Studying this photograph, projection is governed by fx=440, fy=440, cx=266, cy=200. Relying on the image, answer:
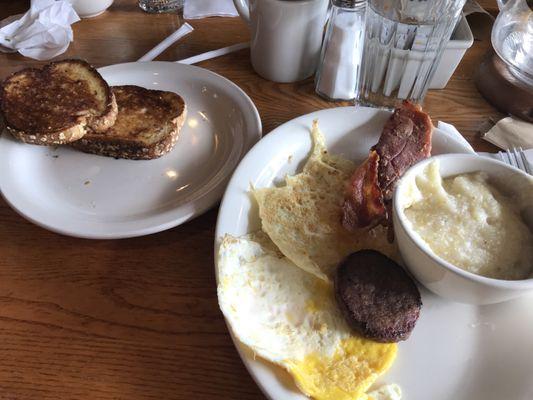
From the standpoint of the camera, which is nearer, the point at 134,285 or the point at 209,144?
the point at 134,285

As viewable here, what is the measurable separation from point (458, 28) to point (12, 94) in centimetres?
109

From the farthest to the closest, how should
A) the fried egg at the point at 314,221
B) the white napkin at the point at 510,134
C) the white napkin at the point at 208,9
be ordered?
1. the white napkin at the point at 208,9
2. the white napkin at the point at 510,134
3. the fried egg at the point at 314,221

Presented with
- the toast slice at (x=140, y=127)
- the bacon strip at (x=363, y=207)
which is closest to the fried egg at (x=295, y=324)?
the bacon strip at (x=363, y=207)

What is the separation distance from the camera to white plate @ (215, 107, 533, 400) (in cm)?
61

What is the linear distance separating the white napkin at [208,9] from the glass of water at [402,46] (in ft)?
1.79

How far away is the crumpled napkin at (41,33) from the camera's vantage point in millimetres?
1258

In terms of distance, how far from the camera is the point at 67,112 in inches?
38.8

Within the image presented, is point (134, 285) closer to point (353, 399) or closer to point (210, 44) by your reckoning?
Result: point (353, 399)

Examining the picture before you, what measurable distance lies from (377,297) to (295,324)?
0.43 ft

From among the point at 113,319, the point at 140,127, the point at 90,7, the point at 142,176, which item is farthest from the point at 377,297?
the point at 90,7

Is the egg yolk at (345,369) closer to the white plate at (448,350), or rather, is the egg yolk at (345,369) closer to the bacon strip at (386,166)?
the white plate at (448,350)

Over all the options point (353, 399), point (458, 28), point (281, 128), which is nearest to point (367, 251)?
point (353, 399)

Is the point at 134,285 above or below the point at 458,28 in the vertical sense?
below

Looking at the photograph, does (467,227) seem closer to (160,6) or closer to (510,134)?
(510,134)
